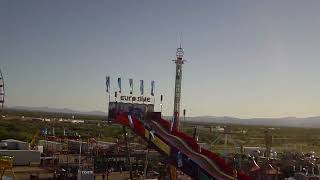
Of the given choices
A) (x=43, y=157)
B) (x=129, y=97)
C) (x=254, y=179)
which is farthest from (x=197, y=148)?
(x=43, y=157)

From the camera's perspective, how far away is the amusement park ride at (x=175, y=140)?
32469 millimetres

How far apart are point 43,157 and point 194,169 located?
75.8 ft

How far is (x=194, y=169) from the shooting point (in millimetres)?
32750

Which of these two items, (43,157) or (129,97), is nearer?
(129,97)

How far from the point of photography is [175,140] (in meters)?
36.3

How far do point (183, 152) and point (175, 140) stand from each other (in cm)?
260

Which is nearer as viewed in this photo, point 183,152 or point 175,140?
point 183,152

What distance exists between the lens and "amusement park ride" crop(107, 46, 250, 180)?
3247cm

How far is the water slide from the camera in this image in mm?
32125

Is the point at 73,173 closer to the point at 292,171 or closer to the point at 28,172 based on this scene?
the point at 28,172

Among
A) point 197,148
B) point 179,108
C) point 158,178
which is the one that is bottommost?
point 158,178

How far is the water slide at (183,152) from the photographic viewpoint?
3212cm

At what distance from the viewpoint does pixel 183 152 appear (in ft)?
111

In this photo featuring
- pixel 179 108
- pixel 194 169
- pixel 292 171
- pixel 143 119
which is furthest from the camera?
pixel 292 171
